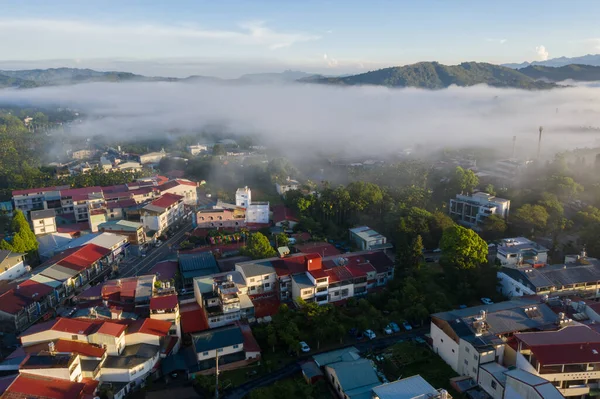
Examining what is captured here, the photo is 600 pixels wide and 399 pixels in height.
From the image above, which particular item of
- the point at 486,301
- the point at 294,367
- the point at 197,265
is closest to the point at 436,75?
the point at 486,301

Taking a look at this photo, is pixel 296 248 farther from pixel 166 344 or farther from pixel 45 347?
pixel 45 347

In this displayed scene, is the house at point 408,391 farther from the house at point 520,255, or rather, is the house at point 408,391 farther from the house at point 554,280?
the house at point 520,255

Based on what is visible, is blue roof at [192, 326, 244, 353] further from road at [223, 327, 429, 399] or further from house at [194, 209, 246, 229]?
house at [194, 209, 246, 229]

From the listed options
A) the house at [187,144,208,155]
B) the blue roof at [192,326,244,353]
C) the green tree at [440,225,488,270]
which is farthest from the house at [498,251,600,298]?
the house at [187,144,208,155]

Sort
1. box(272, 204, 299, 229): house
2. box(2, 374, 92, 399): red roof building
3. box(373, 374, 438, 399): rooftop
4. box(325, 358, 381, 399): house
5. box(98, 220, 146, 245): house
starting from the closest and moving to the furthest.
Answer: box(373, 374, 438, 399): rooftop
box(2, 374, 92, 399): red roof building
box(325, 358, 381, 399): house
box(98, 220, 146, 245): house
box(272, 204, 299, 229): house

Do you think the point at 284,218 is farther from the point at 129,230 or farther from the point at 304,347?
the point at 304,347

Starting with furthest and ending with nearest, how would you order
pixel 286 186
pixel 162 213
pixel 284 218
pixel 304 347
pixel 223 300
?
pixel 286 186, pixel 284 218, pixel 162 213, pixel 223 300, pixel 304 347

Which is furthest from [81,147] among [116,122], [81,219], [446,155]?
[446,155]
